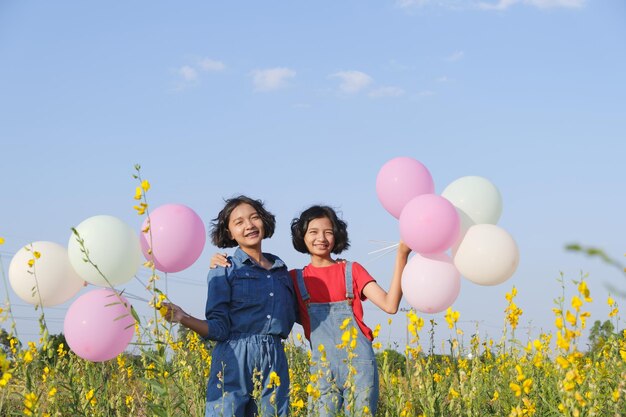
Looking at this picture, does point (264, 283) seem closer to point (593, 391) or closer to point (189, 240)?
point (189, 240)

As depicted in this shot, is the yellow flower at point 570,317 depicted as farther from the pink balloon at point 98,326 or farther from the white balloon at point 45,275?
the white balloon at point 45,275

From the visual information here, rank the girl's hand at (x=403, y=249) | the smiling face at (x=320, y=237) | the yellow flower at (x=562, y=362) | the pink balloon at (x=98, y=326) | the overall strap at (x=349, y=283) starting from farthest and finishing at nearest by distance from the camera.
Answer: the smiling face at (x=320, y=237), the overall strap at (x=349, y=283), the girl's hand at (x=403, y=249), the pink balloon at (x=98, y=326), the yellow flower at (x=562, y=362)

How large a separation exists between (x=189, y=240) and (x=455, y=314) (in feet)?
5.02

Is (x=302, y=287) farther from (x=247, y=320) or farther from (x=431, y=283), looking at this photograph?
(x=431, y=283)

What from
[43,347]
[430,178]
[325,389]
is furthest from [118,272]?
[430,178]

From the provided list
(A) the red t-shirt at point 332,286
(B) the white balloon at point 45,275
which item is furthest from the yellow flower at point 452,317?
(B) the white balloon at point 45,275

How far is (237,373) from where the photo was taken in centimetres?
362

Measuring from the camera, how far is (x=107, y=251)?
3.46m

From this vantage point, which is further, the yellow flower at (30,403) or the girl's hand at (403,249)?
the girl's hand at (403,249)

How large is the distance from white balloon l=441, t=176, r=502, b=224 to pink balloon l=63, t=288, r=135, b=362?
2006mm

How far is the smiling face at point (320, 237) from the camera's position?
4.17 metres

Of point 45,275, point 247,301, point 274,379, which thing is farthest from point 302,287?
point 45,275

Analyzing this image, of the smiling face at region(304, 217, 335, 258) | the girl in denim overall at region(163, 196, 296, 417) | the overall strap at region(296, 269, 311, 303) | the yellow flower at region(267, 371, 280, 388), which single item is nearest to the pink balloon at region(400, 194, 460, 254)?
the smiling face at region(304, 217, 335, 258)

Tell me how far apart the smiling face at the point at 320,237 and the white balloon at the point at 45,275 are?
1389mm
